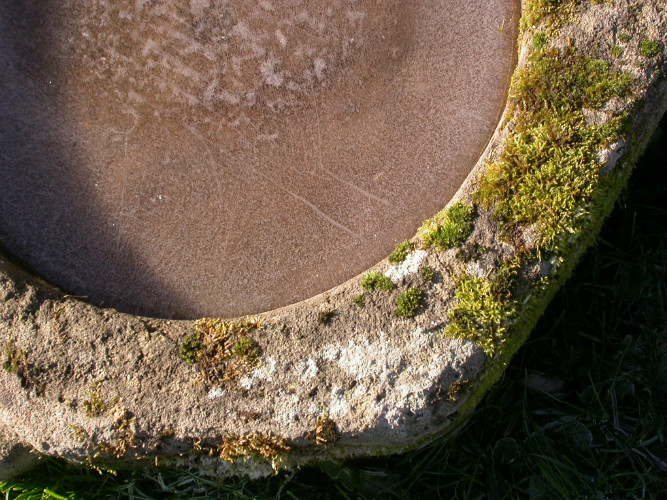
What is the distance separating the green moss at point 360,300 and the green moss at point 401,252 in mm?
194

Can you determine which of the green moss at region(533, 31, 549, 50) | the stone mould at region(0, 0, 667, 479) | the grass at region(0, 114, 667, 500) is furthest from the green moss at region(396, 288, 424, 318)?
the green moss at region(533, 31, 549, 50)

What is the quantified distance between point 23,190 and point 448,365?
2014 millimetres

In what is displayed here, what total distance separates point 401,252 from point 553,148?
29.2 inches

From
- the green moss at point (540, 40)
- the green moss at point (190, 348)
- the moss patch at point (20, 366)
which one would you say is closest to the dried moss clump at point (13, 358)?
the moss patch at point (20, 366)

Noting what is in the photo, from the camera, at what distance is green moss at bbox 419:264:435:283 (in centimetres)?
212

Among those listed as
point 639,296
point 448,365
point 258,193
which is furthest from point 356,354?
point 639,296

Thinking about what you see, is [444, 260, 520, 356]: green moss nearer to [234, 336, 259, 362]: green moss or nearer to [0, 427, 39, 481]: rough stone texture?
[234, 336, 259, 362]: green moss

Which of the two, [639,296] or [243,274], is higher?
[243,274]

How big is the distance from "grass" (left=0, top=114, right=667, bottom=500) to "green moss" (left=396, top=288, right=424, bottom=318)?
30.6 inches

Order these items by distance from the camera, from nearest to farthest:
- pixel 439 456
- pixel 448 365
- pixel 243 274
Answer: pixel 448 365 < pixel 243 274 < pixel 439 456

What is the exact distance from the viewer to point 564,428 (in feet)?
8.38

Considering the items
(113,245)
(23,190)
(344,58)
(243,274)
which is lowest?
(243,274)

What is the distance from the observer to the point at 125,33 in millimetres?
2443

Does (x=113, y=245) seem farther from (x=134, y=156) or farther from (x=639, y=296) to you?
(x=639, y=296)
